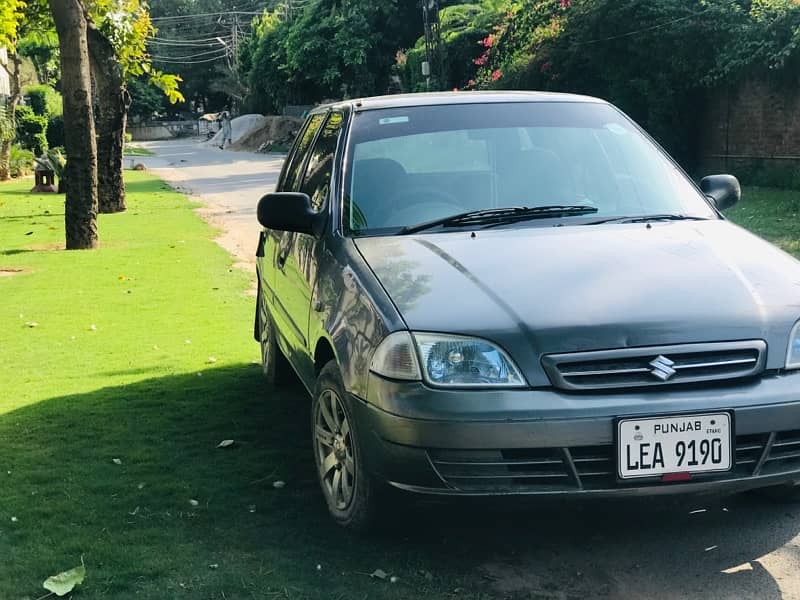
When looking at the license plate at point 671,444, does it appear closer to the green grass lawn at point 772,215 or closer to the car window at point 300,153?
the car window at point 300,153

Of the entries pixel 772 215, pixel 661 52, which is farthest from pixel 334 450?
pixel 661 52

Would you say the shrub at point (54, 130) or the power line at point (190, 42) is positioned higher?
the power line at point (190, 42)

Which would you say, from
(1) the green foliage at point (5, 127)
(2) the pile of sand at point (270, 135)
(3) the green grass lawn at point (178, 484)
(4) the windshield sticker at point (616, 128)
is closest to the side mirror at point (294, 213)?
(3) the green grass lawn at point (178, 484)

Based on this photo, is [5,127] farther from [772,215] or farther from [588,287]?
[588,287]

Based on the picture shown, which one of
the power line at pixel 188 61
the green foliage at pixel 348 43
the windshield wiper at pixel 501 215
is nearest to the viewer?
the windshield wiper at pixel 501 215

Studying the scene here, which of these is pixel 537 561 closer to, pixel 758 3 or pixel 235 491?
pixel 235 491

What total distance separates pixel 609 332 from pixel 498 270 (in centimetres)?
59

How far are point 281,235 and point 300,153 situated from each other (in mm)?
721

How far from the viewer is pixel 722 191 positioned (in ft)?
16.8

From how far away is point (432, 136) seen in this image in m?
4.89

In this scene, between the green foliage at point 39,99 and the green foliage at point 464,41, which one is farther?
the green foliage at point 39,99

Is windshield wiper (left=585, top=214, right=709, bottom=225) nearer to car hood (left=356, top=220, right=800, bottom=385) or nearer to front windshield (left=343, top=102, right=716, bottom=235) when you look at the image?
front windshield (left=343, top=102, right=716, bottom=235)

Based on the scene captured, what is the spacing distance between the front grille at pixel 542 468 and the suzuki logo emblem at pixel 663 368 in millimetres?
279

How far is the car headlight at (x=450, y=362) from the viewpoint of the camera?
3.37 metres
